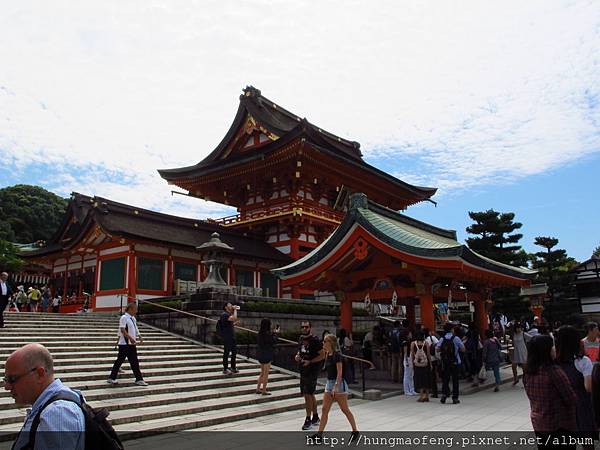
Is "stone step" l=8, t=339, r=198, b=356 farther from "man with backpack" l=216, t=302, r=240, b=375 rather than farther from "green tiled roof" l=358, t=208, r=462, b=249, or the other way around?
"green tiled roof" l=358, t=208, r=462, b=249

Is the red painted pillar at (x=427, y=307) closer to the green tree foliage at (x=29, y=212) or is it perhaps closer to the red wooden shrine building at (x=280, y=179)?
the red wooden shrine building at (x=280, y=179)

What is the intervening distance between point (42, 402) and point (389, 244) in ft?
35.8

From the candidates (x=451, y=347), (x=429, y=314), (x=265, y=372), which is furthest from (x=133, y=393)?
(x=429, y=314)

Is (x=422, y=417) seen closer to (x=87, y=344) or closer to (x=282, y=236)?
(x=87, y=344)

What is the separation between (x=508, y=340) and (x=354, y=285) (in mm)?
15163

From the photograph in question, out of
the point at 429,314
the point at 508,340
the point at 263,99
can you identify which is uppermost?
the point at 263,99

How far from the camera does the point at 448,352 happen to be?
34.8 ft

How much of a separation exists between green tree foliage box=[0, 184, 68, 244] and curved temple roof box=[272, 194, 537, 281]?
48442mm

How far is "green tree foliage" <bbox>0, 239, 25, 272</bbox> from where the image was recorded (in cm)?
2855

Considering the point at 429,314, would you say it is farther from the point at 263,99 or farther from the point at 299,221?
the point at 263,99

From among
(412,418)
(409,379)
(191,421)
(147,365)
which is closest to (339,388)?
(412,418)

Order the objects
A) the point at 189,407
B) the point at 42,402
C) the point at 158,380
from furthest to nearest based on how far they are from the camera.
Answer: the point at 158,380, the point at 189,407, the point at 42,402

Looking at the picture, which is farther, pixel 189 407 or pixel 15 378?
pixel 189 407

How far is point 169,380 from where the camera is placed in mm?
11117
